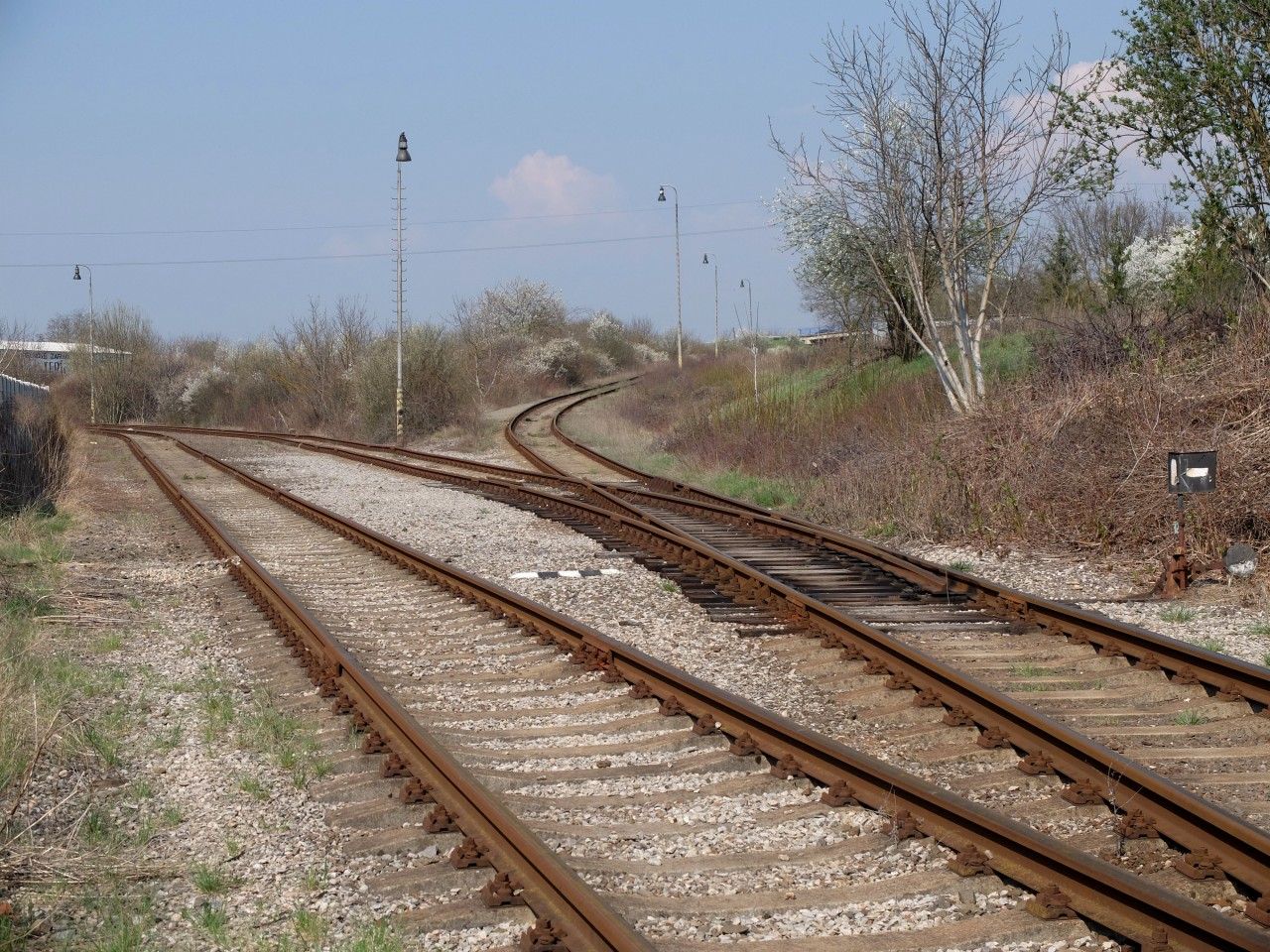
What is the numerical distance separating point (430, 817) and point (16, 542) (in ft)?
35.0


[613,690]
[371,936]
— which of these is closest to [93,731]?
[613,690]

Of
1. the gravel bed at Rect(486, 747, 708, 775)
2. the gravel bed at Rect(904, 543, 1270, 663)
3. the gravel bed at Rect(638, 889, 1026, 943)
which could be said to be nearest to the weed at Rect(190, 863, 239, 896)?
the gravel bed at Rect(486, 747, 708, 775)

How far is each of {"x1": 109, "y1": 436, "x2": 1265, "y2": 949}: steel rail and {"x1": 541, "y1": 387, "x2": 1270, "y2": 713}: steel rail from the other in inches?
99.6

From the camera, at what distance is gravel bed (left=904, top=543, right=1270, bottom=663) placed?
28.6ft

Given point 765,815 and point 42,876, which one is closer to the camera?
point 42,876

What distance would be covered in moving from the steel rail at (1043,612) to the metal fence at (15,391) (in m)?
11.8

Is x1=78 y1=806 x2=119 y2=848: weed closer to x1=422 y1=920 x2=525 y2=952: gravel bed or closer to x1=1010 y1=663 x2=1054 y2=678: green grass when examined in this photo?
x1=422 y1=920 x2=525 y2=952: gravel bed

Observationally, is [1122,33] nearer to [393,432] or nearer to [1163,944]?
[1163,944]

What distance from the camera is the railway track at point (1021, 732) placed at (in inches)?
183

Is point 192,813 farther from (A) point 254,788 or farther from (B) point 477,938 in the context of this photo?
(B) point 477,938

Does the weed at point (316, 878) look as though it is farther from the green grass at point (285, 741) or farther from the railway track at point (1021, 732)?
the railway track at point (1021, 732)

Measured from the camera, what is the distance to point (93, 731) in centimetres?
678

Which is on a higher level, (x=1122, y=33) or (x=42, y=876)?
(x=1122, y=33)

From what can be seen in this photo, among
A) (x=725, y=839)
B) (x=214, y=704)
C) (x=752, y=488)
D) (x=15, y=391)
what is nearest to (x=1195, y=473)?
(x=725, y=839)
